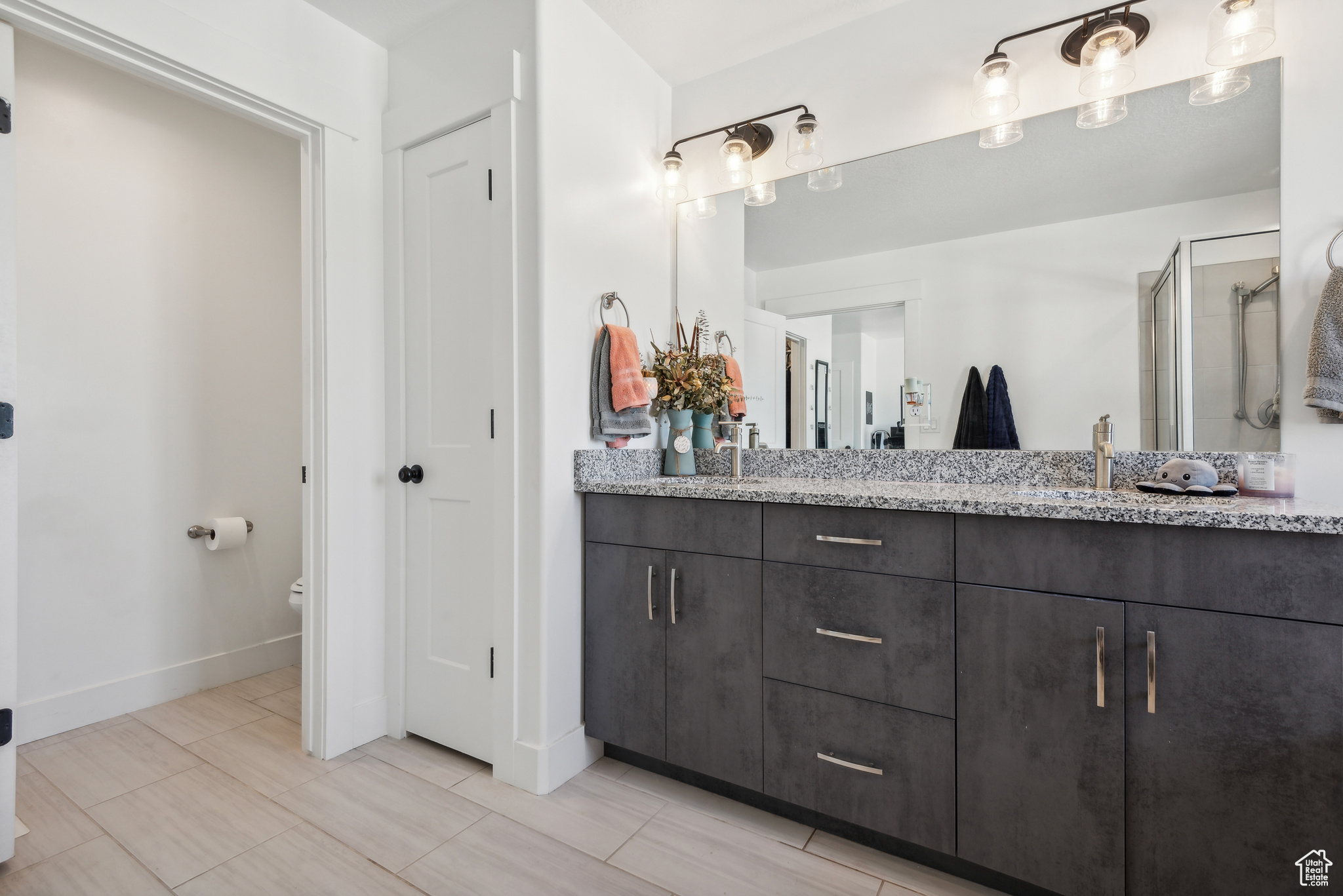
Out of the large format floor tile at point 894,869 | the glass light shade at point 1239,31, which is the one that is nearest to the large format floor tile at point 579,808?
the large format floor tile at point 894,869

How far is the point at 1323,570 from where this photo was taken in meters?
1.06

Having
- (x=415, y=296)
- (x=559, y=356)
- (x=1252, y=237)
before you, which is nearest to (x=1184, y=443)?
(x=1252, y=237)

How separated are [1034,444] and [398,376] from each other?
2007 millimetres

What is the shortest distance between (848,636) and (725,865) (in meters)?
0.63

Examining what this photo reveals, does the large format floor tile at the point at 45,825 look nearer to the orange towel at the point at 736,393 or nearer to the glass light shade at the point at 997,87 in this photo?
the orange towel at the point at 736,393

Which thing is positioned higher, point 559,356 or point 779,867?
point 559,356

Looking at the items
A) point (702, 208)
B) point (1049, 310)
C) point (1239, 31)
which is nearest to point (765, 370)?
point (702, 208)

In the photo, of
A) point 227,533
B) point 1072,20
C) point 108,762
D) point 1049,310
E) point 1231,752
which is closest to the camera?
point 1231,752

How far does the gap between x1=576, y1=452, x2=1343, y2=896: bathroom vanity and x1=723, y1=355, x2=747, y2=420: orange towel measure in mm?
544

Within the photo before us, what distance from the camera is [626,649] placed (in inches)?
73.3

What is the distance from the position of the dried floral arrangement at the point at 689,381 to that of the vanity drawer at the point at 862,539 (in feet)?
2.23

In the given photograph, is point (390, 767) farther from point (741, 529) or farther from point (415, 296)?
point (415, 296)

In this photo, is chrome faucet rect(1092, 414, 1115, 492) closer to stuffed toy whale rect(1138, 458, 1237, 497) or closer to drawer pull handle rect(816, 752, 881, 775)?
stuffed toy whale rect(1138, 458, 1237, 497)

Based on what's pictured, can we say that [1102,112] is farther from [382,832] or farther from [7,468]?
[7,468]
